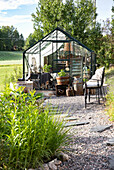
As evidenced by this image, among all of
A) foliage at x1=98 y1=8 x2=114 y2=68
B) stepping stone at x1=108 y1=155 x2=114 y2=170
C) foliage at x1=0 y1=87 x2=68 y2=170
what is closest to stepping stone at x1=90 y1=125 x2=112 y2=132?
stepping stone at x1=108 y1=155 x2=114 y2=170

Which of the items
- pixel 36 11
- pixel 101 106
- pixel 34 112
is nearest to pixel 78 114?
pixel 101 106

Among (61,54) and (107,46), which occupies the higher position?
(107,46)

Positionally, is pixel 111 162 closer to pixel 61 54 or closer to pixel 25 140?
pixel 25 140

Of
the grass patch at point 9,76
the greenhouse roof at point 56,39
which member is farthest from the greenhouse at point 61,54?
the grass patch at point 9,76

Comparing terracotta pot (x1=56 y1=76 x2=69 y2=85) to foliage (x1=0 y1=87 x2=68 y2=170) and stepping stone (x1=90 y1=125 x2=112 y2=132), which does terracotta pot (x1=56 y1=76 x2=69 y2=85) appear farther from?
foliage (x1=0 y1=87 x2=68 y2=170)

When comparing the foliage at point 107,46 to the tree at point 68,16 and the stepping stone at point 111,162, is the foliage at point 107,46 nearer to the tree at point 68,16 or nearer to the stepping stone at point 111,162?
the tree at point 68,16

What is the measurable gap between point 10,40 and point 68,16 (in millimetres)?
4199

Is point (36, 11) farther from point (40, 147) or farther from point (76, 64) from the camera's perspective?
point (40, 147)

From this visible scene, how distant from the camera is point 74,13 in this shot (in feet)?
51.4

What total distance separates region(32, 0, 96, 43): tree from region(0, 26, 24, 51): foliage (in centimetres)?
158

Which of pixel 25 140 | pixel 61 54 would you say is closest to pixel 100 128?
pixel 25 140

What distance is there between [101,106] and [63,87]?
324cm

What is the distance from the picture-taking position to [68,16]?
617 inches

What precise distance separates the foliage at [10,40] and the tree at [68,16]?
1.58 m
